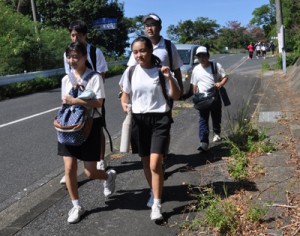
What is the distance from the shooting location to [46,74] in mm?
19391

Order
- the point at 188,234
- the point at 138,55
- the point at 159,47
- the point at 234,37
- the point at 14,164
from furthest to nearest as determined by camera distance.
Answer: the point at 234,37 < the point at 14,164 < the point at 159,47 < the point at 138,55 < the point at 188,234

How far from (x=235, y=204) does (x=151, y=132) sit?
105 centimetres

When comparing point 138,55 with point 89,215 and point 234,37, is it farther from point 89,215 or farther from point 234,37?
point 234,37

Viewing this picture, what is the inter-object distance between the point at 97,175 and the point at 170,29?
67745 millimetres

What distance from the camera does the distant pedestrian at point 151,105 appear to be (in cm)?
370

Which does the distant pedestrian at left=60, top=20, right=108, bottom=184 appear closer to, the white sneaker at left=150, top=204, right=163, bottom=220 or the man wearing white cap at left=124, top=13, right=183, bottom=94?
the man wearing white cap at left=124, top=13, right=183, bottom=94

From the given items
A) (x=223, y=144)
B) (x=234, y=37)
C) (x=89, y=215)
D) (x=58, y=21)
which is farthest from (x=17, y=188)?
(x=234, y=37)

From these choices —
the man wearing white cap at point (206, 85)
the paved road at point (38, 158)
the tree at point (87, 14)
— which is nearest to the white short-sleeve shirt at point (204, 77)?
the man wearing white cap at point (206, 85)

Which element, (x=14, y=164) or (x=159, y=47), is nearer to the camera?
(x=159, y=47)

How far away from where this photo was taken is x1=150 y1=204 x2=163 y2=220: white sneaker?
366 centimetres

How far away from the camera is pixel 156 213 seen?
12.0 ft

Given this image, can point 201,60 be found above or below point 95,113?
above

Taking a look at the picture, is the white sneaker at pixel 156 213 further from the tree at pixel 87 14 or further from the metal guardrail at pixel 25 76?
the tree at pixel 87 14

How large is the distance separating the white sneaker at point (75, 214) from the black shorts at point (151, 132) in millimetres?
813
